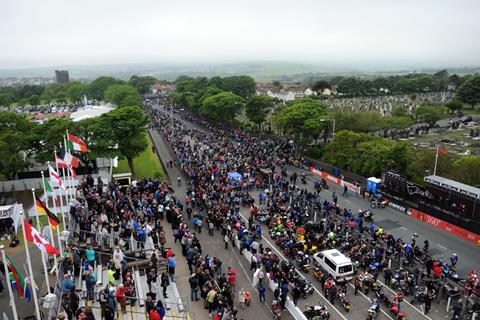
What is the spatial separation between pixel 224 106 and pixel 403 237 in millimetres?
47022

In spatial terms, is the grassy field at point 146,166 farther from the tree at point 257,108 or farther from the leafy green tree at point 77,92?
the leafy green tree at point 77,92

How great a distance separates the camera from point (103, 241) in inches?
818

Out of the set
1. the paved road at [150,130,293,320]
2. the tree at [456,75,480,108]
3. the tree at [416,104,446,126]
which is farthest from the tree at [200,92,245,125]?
the tree at [456,75,480,108]

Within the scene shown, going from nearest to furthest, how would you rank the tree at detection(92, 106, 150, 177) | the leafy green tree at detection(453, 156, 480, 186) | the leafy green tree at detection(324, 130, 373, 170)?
the leafy green tree at detection(453, 156, 480, 186) < the tree at detection(92, 106, 150, 177) < the leafy green tree at detection(324, 130, 373, 170)

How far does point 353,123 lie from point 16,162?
44370 millimetres

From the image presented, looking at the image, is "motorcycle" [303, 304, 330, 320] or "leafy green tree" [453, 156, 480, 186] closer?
"motorcycle" [303, 304, 330, 320]

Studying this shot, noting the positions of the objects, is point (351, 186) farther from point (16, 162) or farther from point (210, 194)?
point (16, 162)

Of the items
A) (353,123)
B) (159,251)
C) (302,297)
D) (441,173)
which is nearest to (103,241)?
(159,251)

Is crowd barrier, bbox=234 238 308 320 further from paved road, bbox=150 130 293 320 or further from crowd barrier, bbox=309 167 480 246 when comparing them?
crowd barrier, bbox=309 167 480 246

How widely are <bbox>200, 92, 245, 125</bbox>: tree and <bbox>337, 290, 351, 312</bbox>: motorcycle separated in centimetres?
5286

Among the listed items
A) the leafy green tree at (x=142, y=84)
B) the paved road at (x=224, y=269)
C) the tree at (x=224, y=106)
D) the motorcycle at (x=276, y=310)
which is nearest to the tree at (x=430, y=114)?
the tree at (x=224, y=106)

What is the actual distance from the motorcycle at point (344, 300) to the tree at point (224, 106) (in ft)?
173

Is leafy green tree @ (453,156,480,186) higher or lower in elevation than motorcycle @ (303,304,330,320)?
higher

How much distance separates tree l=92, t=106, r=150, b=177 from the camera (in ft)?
129
